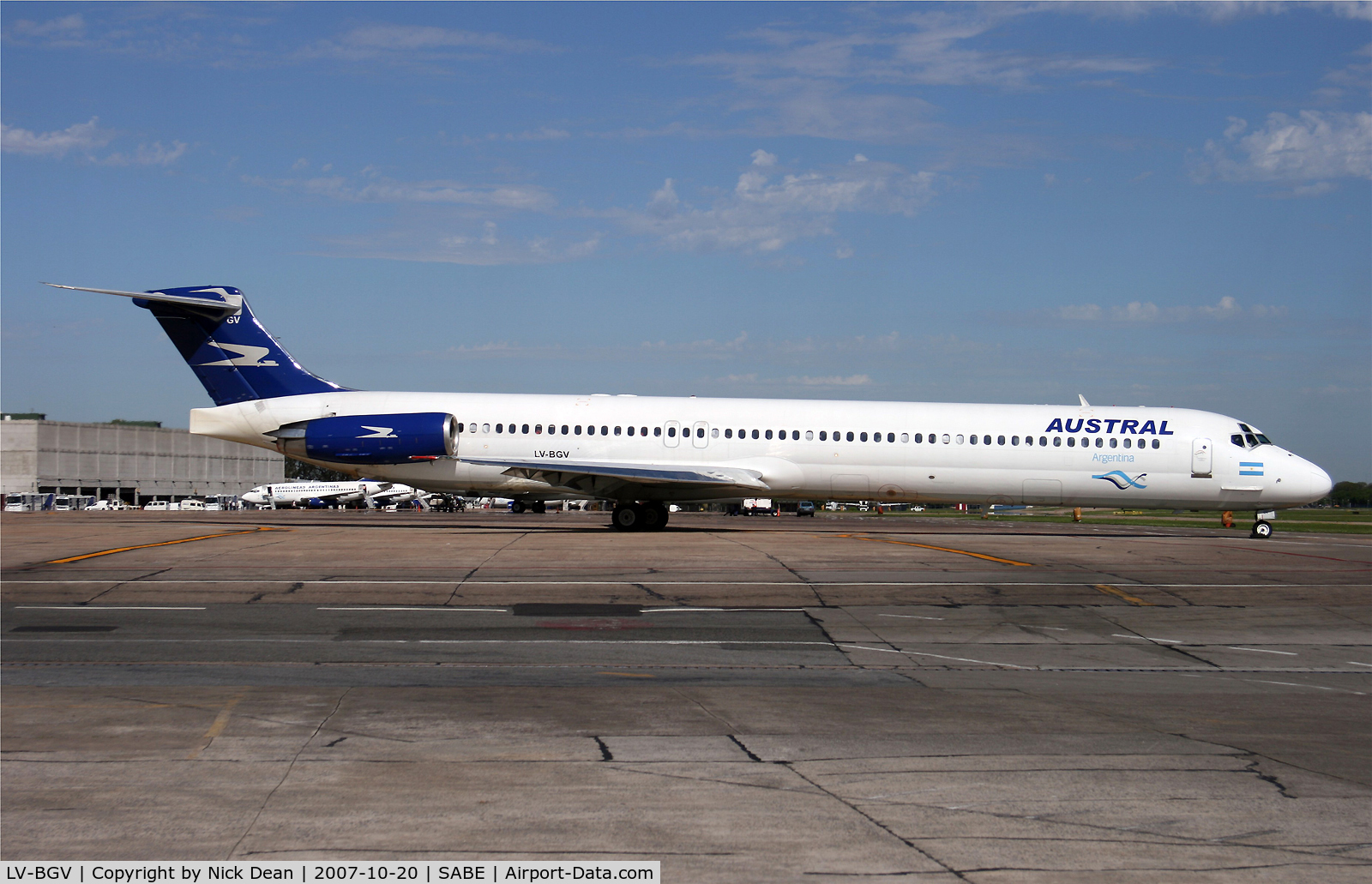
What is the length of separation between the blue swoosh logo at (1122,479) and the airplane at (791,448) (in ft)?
0.10

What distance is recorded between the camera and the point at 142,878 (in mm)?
4852

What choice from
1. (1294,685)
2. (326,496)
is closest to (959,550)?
(1294,685)

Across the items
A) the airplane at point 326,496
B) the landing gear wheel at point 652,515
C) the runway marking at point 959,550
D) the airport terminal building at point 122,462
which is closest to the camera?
the runway marking at point 959,550

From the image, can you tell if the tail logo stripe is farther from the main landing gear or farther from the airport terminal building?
the airport terminal building

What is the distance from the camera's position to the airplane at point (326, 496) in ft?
279

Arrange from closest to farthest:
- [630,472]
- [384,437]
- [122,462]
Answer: [630,472] → [384,437] → [122,462]

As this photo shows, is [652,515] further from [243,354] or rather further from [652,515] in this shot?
[243,354]

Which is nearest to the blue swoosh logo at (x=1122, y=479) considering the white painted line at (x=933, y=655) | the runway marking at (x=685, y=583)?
the runway marking at (x=685, y=583)

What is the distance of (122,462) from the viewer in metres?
98.4

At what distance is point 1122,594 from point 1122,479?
12578mm

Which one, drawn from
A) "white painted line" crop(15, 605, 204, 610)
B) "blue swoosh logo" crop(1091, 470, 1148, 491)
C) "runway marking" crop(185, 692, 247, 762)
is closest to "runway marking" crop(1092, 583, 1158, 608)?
"runway marking" crop(185, 692, 247, 762)

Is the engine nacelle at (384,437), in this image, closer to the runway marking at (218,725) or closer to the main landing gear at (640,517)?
the main landing gear at (640,517)

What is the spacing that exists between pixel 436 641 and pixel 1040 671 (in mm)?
6619

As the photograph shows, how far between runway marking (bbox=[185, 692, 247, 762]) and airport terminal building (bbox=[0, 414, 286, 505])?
8191 cm
